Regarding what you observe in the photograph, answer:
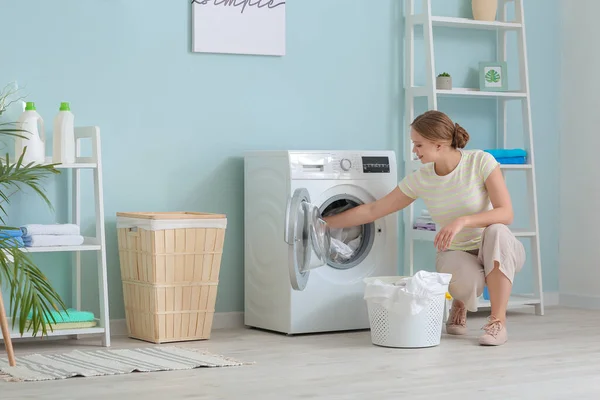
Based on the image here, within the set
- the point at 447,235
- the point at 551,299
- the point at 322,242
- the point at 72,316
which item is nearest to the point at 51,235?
the point at 72,316

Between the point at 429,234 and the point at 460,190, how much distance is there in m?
0.63

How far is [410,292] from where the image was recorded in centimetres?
372

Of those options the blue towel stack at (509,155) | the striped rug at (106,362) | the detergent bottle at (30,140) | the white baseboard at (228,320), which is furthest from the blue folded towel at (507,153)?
the detergent bottle at (30,140)

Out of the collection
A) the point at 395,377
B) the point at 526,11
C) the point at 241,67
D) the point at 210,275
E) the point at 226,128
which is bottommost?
the point at 395,377

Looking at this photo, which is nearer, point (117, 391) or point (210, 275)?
point (117, 391)

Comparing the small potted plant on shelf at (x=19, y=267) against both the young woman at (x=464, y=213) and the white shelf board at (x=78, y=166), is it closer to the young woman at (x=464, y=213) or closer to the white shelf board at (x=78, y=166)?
the white shelf board at (x=78, y=166)

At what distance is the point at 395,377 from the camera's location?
10.5 ft

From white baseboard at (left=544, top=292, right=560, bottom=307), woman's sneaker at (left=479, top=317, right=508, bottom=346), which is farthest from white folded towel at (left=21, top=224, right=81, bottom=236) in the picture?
white baseboard at (left=544, top=292, right=560, bottom=307)

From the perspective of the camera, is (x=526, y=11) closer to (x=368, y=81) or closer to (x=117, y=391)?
(x=368, y=81)

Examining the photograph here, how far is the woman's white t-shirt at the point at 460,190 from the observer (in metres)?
4.04

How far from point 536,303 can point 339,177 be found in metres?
1.42

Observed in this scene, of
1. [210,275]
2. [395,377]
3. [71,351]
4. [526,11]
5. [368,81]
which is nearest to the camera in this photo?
[395,377]

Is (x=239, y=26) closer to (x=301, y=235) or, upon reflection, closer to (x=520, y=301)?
(x=301, y=235)

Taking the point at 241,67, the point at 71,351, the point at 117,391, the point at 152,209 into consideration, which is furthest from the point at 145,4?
the point at 117,391
